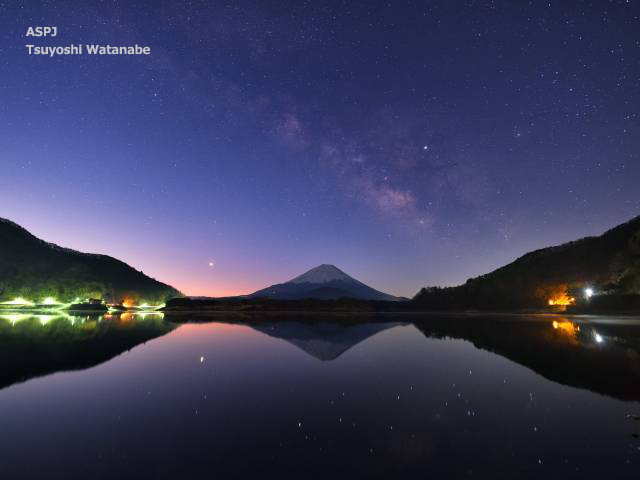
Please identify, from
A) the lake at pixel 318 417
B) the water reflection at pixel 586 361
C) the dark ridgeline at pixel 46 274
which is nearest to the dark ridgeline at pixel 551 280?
the water reflection at pixel 586 361

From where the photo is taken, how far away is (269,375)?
14.1 metres

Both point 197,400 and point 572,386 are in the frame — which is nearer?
point 197,400

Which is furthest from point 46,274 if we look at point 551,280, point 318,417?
point 551,280

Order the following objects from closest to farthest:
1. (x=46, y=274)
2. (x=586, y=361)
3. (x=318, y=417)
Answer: (x=318, y=417)
(x=586, y=361)
(x=46, y=274)

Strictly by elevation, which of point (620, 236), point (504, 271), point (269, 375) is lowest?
point (269, 375)

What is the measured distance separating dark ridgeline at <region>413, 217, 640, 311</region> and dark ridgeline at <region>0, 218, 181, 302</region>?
391ft

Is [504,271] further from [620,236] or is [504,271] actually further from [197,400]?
[197,400]

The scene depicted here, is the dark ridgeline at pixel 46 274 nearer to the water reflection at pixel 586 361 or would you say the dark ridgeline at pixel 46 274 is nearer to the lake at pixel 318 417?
the lake at pixel 318 417

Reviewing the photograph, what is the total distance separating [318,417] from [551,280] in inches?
3914

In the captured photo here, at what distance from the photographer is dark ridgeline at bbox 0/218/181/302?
116 m

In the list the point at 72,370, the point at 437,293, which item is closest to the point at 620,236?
the point at 437,293

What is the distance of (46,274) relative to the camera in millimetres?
132125

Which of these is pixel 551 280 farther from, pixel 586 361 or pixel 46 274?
pixel 46 274

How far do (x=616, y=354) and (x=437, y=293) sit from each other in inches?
3611
